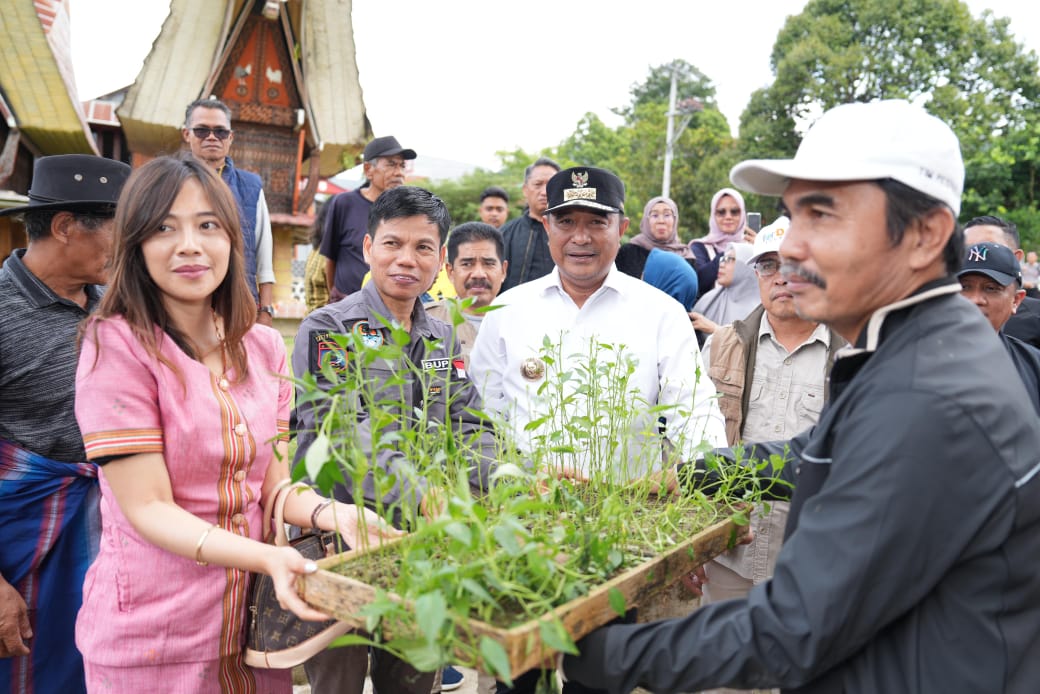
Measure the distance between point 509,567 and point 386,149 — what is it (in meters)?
4.01

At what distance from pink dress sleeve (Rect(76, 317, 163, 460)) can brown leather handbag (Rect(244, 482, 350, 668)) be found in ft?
1.16

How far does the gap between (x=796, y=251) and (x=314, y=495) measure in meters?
1.30

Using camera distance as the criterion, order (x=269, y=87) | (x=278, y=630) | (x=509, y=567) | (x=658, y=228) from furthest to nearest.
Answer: (x=269, y=87) → (x=658, y=228) → (x=278, y=630) → (x=509, y=567)

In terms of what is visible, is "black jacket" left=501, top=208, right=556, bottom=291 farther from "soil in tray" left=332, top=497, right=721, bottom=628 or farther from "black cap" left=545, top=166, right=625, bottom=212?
"soil in tray" left=332, top=497, right=721, bottom=628

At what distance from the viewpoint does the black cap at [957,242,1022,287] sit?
294 cm

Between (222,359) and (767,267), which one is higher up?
(767,267)

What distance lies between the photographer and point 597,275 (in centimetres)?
274

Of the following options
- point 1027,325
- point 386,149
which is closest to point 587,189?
point 386,149

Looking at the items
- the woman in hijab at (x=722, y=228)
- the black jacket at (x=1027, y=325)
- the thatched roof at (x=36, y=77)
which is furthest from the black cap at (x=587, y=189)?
the thatched roof at (x=36, y=77)

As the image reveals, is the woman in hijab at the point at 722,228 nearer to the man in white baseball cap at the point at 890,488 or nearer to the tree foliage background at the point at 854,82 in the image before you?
the man in white baseball cap at the point at 890,488

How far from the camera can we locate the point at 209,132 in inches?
166

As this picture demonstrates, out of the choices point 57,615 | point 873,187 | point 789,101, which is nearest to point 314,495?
point 57,615

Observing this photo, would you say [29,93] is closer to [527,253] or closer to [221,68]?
[221,68]

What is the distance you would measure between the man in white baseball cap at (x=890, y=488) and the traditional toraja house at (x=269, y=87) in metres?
11.3
